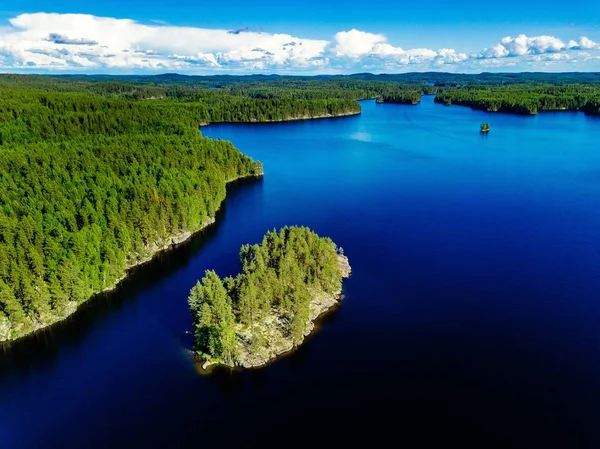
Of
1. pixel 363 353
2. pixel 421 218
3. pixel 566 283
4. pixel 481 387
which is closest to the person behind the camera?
pixel 481 387

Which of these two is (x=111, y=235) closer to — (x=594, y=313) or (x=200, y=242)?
(x=200, y=242)

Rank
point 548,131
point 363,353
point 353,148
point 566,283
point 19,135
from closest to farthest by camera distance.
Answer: point 363,353, point 566,283, point 19,135, point 353,148, point 548,131

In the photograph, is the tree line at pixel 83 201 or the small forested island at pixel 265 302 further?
the tree line at pixel 83 201

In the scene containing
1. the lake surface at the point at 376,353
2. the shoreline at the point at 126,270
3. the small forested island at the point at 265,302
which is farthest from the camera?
the shoreline at the point at 126,270

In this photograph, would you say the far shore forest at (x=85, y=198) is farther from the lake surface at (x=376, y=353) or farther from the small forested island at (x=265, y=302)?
the small forested island at (x=265, y=302)

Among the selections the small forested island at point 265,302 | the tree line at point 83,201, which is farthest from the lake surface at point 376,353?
the tree line at point 83,201

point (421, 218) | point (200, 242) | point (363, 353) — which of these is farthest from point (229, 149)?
point (363, 353)

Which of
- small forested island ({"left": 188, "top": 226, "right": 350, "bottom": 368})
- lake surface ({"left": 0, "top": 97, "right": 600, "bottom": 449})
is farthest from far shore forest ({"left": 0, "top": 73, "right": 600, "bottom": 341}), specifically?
Result: small forested island ({"left": 188, "top": 226, "right": 350, "bottom": 368})

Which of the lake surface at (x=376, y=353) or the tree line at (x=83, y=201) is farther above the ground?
the tree line at (x=83, y=201)
